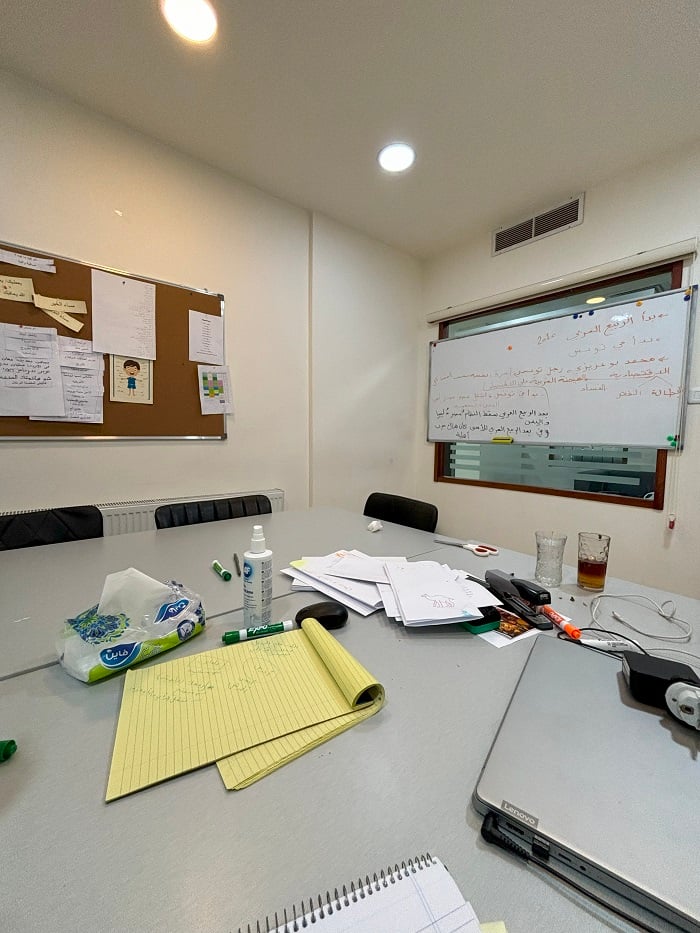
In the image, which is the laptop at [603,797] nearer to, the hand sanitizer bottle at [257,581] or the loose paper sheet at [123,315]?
the hand sanitizer bottle at [257,581]

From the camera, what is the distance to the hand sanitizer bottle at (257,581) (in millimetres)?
741

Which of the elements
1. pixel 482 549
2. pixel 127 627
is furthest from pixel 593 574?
pixel 127 627

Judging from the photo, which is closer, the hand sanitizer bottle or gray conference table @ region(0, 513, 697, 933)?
gray conference table @ region(0, 513, 697, 933)

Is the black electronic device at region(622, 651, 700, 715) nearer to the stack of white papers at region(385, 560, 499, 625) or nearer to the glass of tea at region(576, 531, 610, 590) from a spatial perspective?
the stack of white papers at region(385, 560, 499, 625)

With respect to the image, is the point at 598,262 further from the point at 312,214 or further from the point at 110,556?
the point at 110,556

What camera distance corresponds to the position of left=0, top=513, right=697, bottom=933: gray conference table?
0.32 m

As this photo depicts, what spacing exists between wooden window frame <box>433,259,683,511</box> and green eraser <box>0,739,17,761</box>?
105 inches

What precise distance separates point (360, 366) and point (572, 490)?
172 cm

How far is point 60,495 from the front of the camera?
1823 millimetres

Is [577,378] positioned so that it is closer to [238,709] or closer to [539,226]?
[539,226]

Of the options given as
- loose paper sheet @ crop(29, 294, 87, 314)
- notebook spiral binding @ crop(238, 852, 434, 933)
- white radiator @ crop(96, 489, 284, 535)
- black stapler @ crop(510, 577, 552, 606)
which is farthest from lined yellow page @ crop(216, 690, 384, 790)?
loose paper sheet @ crop(29, 294, 87, 314)

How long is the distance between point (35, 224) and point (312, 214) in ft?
5.20

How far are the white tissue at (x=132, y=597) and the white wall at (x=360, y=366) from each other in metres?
1.91

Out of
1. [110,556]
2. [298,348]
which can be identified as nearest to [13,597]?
[110,556]
